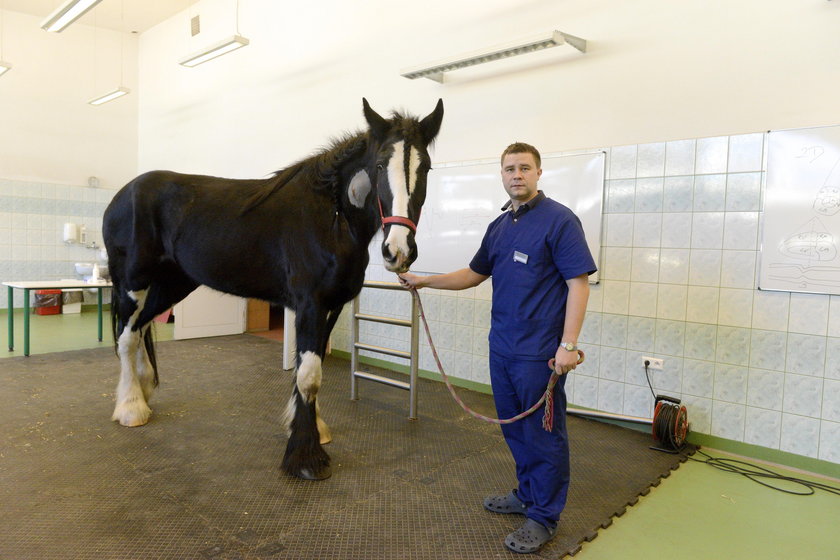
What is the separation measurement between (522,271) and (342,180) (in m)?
1.01

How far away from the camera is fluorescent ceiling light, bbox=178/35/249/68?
193 inches

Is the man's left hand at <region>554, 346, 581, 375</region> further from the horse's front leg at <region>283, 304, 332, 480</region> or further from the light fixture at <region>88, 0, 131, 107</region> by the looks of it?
the light fixture at <region>88, 0, 131, 107</region>

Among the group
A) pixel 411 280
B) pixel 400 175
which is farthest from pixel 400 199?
pixel 411 280

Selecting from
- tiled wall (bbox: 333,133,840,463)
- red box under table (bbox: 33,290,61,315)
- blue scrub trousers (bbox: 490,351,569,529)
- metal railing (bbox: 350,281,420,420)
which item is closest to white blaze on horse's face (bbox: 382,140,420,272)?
blue scrub trousers (bbox: 490,351,569,529)

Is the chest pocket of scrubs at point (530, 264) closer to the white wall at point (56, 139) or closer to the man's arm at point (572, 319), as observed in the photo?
the man's arm at point (572, 319)

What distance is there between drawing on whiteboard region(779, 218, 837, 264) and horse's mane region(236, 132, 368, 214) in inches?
90.2

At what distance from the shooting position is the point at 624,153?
3.16 m

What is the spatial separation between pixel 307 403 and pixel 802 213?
8.96 ft

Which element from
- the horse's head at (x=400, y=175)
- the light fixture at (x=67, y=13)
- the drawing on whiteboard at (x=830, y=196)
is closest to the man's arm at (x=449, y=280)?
the horse's head at (x=400, y=175)

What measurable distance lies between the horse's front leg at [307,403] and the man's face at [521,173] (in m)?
1.08

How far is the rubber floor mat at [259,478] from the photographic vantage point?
5.88ft

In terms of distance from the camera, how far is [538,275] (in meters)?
1.76

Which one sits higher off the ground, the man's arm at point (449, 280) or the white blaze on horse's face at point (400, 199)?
the white blaze on horse's face at point (400, 199)

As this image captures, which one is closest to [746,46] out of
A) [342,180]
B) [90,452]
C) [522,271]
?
[522,271]
